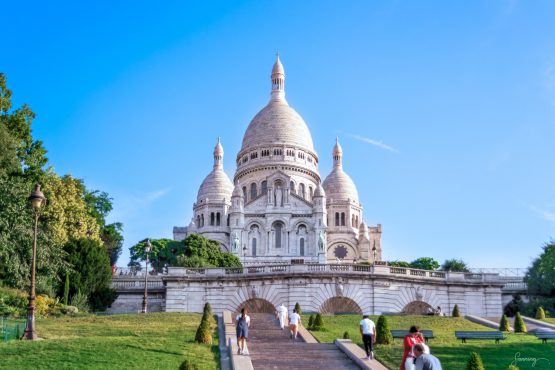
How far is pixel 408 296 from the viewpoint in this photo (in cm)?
4756

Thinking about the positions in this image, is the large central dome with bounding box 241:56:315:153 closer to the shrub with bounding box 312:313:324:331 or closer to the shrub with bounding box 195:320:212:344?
the shrub with bounding box 312:313:324:331

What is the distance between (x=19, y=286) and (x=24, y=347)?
18.1m

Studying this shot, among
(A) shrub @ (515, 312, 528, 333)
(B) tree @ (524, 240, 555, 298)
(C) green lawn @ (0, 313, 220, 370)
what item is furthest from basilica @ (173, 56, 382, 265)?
(C) green lawn @ (0, 313, 220, 370)

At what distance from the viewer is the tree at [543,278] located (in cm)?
5050

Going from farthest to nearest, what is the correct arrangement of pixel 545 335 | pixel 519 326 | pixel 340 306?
pixel 340 306
pixel 519 326
pixel 545 335

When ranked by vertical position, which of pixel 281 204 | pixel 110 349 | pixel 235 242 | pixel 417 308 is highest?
pixel 281 204

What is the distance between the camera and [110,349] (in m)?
24.1

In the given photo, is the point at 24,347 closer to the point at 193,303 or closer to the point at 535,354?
the point at 535,354

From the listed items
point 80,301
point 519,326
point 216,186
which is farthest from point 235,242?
point 519,326

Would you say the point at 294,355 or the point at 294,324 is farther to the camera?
the point at 294,324

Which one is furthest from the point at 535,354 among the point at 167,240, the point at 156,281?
the point at 167,240

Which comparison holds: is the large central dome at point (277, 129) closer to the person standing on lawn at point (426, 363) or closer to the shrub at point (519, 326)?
the shrub at point (519, 326)

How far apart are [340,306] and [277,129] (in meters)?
68.6

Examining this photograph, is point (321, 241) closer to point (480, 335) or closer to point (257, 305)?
point (257, 305)
